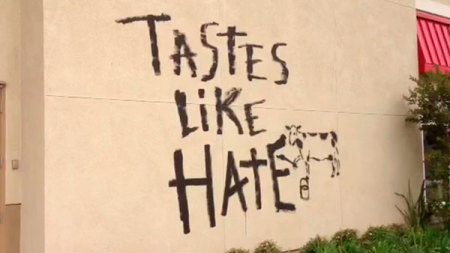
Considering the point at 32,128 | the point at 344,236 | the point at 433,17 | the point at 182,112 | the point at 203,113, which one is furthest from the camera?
the point at 433,17

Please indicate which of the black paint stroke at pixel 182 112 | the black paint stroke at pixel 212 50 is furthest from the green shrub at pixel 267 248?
the black paint stroke at pixel 212 50

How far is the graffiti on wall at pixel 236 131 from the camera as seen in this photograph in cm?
601

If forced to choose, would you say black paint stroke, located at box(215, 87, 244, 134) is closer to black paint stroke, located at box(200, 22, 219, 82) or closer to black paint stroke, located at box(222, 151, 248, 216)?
black paint stroke, located at box(200, 22, 219, 82)

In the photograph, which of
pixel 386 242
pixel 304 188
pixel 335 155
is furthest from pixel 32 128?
pixel 386 242

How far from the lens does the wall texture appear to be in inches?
206

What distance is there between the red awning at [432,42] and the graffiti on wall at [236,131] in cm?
304

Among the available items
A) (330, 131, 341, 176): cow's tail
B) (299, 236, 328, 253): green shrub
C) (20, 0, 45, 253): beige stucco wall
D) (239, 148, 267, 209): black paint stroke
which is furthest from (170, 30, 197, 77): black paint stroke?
(299, 236, 328, 253): green shrub

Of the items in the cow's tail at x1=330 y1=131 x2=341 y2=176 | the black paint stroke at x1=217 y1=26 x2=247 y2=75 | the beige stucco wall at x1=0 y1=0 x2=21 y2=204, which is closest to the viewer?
the beige stucco wall at x1=0 y1=0 x2=21 y2=204

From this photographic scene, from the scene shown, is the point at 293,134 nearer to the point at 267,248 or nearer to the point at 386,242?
the point at 267,248

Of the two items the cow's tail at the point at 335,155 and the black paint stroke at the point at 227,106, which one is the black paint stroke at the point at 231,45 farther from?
the cow's tail at the point at 335,155

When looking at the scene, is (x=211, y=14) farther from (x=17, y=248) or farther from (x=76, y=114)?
(x=17, y=248)

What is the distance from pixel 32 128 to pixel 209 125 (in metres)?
2.01

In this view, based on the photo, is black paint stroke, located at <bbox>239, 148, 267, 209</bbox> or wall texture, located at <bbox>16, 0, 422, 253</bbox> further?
black paint stroke, located at <bbox>239, 148, 267, 209</bbox>

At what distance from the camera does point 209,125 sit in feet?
20.7
